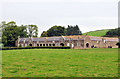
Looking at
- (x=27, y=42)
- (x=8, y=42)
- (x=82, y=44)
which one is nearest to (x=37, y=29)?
(x=27, y=42)

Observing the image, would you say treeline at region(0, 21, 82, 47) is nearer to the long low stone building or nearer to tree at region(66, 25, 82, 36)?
the long low stone building

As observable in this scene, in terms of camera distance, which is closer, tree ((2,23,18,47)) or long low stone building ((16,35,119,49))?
long low stone building ((16,35,119,49))

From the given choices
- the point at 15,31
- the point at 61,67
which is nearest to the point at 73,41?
the point at 15,31

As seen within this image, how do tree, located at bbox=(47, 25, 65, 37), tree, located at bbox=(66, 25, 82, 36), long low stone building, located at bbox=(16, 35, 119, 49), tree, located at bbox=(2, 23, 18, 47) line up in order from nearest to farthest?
1. long low stone building, located at bbox=(16, 35, 119, 49)
2. tree, located at bbox=(2, 23, 18, 47)
3. tree, located at bbox=(47, 25, 65, 37)
4. tree, located at bbox=(66, 25, 82, 36)

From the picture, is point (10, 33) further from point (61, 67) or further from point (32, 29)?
point (61, 67)

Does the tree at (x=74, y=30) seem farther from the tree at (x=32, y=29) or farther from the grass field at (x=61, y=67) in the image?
the grass field at (x=61, y=67)

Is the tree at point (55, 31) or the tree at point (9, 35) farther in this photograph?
the tree at point (55, 31)


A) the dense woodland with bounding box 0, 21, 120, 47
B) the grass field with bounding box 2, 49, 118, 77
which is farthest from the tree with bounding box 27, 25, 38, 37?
the grass field with bounding box 2, 49, 118, 77

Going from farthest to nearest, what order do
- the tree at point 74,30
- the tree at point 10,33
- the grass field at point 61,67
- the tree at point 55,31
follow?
the tree at point 74,30 → the tree at point 55,31 → the tree at point 10,33 → the grass field at point 61,67

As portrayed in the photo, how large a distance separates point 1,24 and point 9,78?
10314 cm

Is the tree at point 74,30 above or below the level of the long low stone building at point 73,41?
above

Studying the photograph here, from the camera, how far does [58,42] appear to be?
109250 millimetres

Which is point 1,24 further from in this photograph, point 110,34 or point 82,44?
point 110,34

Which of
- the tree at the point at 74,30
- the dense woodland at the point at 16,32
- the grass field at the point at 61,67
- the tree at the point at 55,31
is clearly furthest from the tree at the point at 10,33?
the grass field at the point at 61,67
